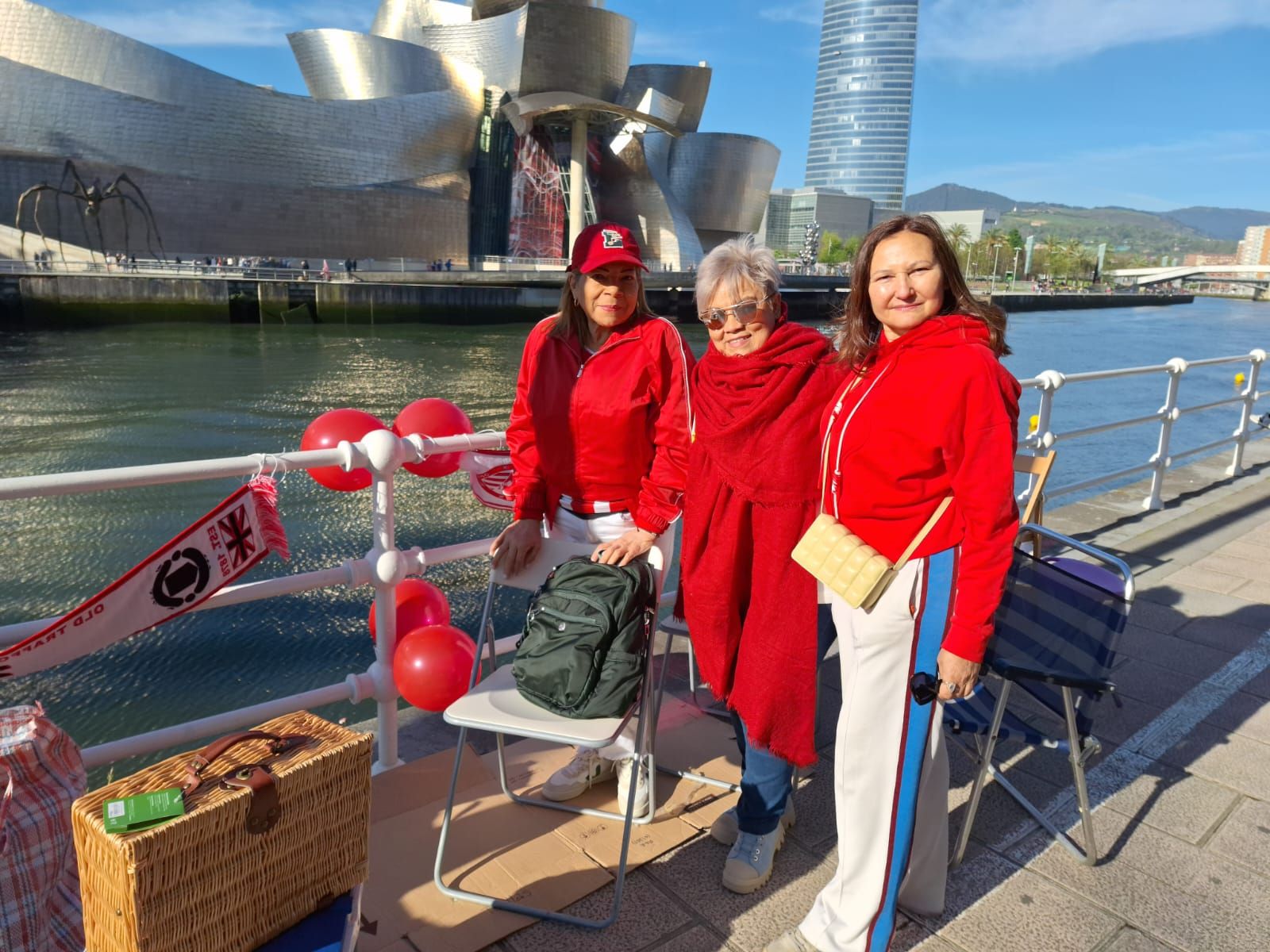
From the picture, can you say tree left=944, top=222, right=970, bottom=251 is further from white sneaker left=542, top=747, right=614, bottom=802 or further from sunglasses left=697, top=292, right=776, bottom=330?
white sneaker left=542, top=747, right=614, bottom=802

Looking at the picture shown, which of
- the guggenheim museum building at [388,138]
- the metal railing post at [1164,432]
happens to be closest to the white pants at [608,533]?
the metal railing post at [1164,432]

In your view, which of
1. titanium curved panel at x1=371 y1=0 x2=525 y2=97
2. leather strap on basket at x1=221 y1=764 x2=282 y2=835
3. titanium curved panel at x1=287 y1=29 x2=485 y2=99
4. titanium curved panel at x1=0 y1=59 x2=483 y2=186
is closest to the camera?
leather strap on basket at x1=221 y1=764 x2=282 y2=835

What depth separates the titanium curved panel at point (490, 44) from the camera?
42062 mm

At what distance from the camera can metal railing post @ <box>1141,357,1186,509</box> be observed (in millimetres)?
5000

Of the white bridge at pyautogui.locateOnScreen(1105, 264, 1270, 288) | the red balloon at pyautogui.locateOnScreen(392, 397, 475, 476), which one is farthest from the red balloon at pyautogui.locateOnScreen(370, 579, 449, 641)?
the white bridge at pyautogui.locateOnScreen(1105, 264, 1270, 288)

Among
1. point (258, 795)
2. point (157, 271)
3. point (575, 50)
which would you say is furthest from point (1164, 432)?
point (575, 50)

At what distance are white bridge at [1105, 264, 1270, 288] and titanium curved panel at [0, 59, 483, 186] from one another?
81321 millimetres

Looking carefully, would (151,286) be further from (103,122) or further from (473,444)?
(473,444)

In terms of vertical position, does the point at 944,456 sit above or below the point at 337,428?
above

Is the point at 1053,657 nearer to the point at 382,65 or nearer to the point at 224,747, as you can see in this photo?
the point at 224,747

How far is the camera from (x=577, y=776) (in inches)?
93.9

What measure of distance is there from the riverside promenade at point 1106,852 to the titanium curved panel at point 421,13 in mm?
54065

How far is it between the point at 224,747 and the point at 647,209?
4896cm

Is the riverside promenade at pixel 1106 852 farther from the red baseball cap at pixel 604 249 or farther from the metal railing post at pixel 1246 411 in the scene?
the metal railing post at pixel 1246 411
